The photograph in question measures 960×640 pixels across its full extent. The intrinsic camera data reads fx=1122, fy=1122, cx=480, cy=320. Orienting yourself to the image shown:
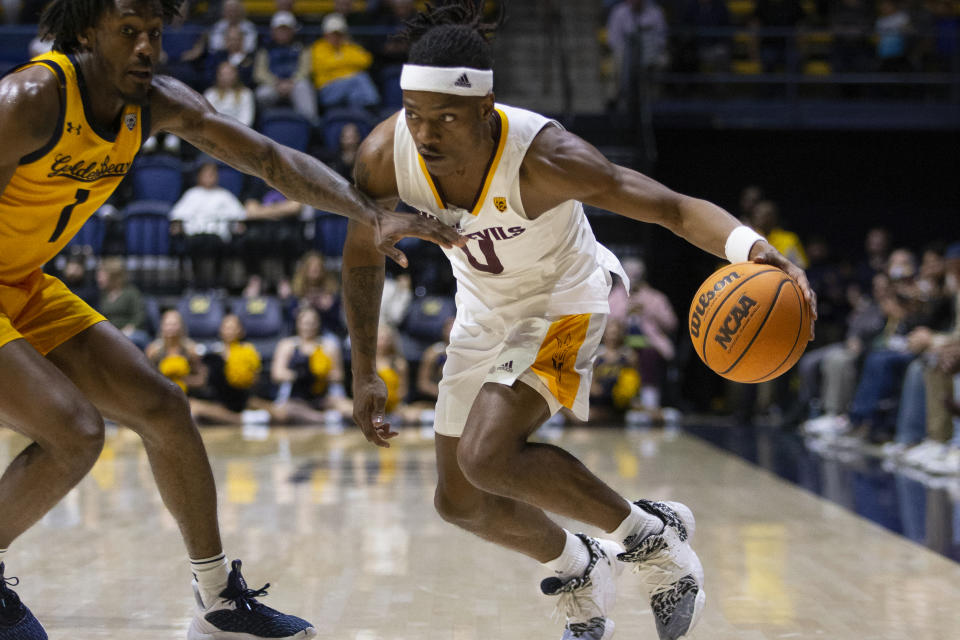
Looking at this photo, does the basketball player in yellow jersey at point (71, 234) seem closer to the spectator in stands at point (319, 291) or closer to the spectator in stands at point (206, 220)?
the spectator in stands at point (319, 291)

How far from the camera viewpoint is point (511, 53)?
45.6ft

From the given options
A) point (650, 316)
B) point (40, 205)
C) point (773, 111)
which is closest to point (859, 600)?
point (40, 205)

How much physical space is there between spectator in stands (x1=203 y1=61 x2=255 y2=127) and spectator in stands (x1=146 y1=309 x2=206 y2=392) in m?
2.65

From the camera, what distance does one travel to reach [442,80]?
3129mm

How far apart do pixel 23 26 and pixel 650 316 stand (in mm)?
8461

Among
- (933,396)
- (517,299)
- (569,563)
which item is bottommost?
(933,396)

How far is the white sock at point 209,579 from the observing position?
11.3ft

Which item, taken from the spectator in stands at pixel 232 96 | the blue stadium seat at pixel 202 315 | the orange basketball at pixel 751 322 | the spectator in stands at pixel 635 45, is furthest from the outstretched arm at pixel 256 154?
the spectator in stands at pixel 635 45

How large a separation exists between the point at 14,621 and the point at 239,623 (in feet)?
2.09

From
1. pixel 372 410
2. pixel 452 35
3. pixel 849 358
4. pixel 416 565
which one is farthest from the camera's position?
pixel 849 358

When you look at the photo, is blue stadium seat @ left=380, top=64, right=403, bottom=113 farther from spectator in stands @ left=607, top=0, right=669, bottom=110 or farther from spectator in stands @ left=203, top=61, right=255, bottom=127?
spectator in stands @ left=607, top=0, right=669, bottom=110

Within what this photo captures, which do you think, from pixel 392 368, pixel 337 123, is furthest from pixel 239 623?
pixel 337 123

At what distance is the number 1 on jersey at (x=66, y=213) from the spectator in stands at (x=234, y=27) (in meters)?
9.33

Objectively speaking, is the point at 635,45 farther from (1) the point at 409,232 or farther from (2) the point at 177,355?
(1) the point at 409,232
